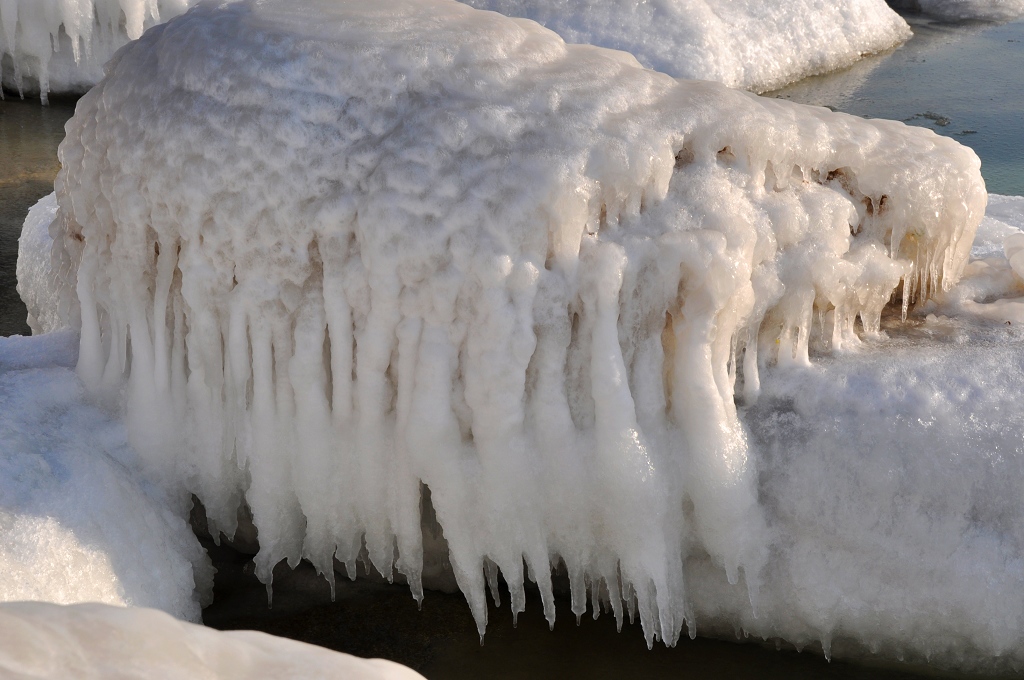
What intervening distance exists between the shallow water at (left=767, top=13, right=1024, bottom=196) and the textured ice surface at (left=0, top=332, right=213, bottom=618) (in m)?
3.82

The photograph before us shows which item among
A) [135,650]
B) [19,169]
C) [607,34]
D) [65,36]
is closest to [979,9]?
[607,34]

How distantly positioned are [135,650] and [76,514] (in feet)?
3.26

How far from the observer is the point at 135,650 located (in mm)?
1033

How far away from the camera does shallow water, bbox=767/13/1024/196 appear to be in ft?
16.8

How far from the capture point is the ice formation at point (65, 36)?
222 inches

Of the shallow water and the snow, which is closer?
the shallow water

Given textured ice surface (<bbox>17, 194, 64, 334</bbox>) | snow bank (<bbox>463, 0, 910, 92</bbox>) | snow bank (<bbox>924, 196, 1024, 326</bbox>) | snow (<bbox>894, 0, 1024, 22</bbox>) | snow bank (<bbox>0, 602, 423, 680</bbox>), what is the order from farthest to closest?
snow (<bbox>894, 0, 1024, 22</bbox>) < snow bank (<bbox>463, 0, 910, 92</bbox>) < textured ice surface (<bbox>17, 194, 64, 334</bbox>) < snow bank (<bbox>924, 196, 1024, 326</bbox>) < snow bank (<bbox>0, 602, 423, 680</bbox>)

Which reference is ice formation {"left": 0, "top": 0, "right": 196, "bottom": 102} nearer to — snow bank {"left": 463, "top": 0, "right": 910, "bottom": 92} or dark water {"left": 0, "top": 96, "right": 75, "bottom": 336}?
→ dark water {"left": 0, "top": 96, "right": 75, "bottom": 336}

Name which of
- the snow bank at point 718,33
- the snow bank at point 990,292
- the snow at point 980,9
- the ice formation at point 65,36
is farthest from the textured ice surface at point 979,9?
the snow bank at point 990,292

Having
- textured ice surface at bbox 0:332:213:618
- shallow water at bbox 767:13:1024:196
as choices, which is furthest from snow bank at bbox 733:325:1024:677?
shallow water at bbox 767:13:1024:196

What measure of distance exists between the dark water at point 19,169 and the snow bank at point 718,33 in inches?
92.3

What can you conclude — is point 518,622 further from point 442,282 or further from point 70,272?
point 70,272

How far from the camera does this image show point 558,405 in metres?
1.91

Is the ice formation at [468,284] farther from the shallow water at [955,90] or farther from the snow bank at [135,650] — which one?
the shallow water at [955,90]
